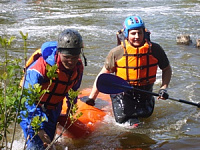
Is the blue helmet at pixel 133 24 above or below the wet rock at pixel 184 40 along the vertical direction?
above

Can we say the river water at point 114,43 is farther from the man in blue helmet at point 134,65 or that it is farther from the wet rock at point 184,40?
the man in blue helmet at point 134,65

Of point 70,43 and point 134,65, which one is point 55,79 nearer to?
point 70,43

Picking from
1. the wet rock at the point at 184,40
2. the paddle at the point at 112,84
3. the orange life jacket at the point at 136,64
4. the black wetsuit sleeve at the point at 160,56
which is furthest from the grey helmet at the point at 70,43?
the wet rock at the point at 184,40

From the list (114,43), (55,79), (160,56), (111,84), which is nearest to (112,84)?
(111,84)

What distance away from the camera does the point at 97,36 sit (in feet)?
38.2

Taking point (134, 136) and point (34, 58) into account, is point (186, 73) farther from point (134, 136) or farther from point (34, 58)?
point (34, 58)

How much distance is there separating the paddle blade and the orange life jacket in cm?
17

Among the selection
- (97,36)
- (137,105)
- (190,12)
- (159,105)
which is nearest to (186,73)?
(159,105)

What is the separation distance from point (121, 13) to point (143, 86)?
12551mm

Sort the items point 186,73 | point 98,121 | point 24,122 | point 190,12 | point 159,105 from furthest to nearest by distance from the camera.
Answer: point 190,12
point 186,73
point 159,105
point 98,121
point 24,122

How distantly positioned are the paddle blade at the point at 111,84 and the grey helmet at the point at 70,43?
1.09m

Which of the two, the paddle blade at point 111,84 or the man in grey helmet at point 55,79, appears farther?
the paddle blade at point 111,84

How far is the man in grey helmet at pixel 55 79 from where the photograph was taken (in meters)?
3.46

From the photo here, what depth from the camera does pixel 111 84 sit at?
4.55 meters
